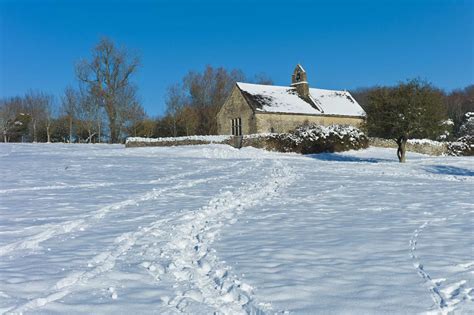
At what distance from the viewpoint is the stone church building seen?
39.1 m

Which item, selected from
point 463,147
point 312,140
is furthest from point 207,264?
point 463,147

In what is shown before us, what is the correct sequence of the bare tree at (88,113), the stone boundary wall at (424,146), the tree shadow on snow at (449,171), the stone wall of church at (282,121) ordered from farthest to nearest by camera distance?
the bare tree at (88,113) → the stone boundary wall at (424,146) → the stone wall of church at (282,121) → the tree shadow on snow at (449,171)

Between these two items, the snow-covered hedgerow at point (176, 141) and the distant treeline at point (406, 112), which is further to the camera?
the snow-covered hedgerow at point (176, 141)

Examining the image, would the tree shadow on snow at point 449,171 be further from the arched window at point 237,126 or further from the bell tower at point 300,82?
the bell tower at point 300,82

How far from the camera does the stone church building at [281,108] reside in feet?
128

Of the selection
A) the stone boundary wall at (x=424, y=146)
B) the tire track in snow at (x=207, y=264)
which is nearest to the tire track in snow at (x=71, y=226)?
the tire track in snow at (x=207, y=264)

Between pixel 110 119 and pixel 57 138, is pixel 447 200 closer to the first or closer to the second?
pixel 110 119

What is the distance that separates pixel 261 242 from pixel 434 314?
3.14 metres

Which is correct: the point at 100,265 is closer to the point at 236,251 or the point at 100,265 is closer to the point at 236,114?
the point at 236,251

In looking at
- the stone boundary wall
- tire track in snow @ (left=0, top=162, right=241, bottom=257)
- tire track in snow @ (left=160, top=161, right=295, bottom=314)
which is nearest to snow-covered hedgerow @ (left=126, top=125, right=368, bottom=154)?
the stone boundary wall

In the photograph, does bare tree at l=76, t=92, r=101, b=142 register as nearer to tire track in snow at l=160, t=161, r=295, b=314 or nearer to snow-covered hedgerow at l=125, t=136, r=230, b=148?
snow-covered hedgerow at l=125, t=136, r=230, b=148

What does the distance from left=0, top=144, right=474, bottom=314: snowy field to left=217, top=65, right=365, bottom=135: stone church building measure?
88.3ft

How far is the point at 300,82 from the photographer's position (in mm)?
44312

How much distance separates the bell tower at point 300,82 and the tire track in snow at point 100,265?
37.5m
